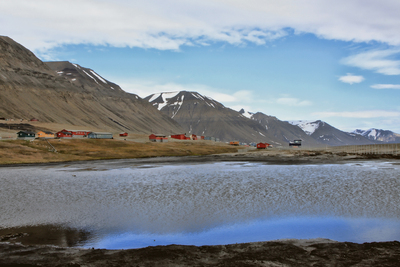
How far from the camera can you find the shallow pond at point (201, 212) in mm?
16219

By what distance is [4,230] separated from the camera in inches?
683

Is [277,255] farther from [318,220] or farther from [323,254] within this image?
[318,220]

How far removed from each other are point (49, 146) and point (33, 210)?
2952 inches

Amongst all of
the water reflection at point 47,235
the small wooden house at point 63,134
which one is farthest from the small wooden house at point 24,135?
the water reflection at point 47,235

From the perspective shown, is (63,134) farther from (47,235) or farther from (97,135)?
(47,235)

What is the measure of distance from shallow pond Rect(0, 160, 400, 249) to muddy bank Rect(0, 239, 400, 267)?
191 centimetres

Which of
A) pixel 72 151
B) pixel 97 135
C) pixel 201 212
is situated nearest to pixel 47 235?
pixel 201 212

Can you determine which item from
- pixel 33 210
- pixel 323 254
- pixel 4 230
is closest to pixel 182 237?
pixel 323 254

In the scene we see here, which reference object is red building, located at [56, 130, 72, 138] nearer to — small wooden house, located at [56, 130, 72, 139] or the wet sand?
small wooden house, located at [56, 130, 72, 139]

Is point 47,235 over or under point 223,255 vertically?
under

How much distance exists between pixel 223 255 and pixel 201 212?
9349mm

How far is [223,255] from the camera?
12266 mm

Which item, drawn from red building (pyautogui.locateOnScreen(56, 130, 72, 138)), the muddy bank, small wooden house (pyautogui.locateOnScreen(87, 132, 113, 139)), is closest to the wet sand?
the muddy bank

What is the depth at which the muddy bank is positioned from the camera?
11258 millimetres
